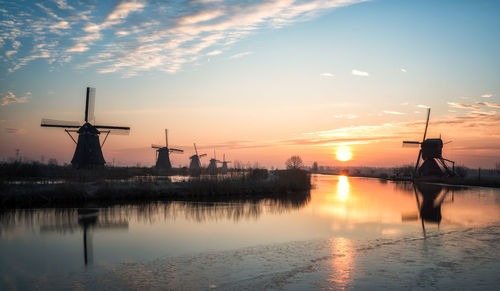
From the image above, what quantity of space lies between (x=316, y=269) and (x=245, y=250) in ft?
7.65

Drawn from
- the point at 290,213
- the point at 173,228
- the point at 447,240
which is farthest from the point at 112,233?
the point at 447,240

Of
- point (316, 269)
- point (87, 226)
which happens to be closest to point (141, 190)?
point (87, 226)

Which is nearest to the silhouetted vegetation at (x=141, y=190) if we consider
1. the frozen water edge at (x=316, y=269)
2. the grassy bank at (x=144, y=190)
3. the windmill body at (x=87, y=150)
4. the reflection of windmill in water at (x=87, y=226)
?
the grassy bank at (x=144, y=190)

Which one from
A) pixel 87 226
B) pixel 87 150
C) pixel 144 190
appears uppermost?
pixel 87 150

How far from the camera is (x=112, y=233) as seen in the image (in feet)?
37.0

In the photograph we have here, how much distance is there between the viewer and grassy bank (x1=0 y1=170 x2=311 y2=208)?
683 inches

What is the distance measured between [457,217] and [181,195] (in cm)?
1445

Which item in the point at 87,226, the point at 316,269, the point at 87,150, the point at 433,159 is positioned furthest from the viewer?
the point at 433,159

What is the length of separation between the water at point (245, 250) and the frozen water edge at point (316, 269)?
0.8 inches

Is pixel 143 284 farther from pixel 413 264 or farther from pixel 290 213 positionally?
pixel 290 213

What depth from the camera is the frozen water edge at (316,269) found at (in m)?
6.22

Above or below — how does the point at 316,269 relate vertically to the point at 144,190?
below

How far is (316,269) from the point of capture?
23.5 ft

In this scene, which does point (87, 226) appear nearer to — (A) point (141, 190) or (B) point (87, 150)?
(A) point (141, 190)
